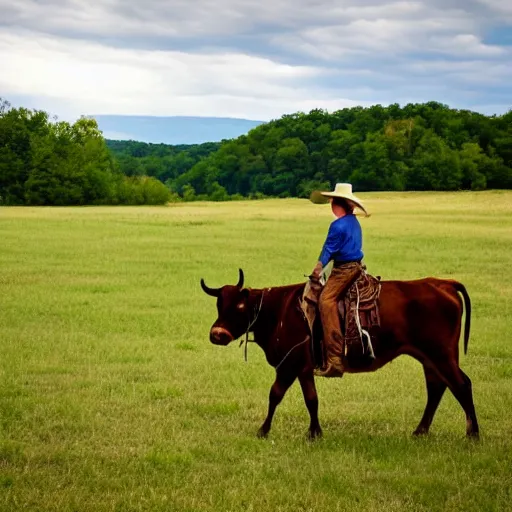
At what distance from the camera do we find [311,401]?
8.77 meters

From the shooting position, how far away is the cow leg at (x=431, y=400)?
9070 millimetres

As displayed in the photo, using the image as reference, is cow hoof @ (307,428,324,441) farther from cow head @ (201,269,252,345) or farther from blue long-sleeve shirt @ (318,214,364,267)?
blue long-sleeve shirt @ (318,214,364,267)

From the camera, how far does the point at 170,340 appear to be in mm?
15094

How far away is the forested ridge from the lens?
94.5 meters

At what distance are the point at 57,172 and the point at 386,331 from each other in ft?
285

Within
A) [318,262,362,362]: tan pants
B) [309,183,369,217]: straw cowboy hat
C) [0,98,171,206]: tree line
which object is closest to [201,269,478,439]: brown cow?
[318,262,362,362]: tan pants

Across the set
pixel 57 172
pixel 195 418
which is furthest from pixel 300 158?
pixel 195 418

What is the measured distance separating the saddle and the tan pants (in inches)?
2.5

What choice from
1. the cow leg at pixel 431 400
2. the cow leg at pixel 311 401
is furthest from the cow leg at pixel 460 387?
the cow leg at pixel 311 401

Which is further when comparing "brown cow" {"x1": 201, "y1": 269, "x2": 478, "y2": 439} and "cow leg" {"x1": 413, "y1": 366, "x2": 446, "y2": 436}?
"cow leg" {"x1": 413, "y1": 366, "x2": 446, "y2": 436}

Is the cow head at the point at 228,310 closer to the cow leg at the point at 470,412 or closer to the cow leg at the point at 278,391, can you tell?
the cow leg at the point at 278,391

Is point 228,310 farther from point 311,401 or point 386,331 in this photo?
point 386,331

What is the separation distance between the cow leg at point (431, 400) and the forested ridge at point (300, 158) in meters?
85.0

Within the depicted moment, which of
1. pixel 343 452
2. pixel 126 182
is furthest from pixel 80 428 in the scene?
pixel 126 182
